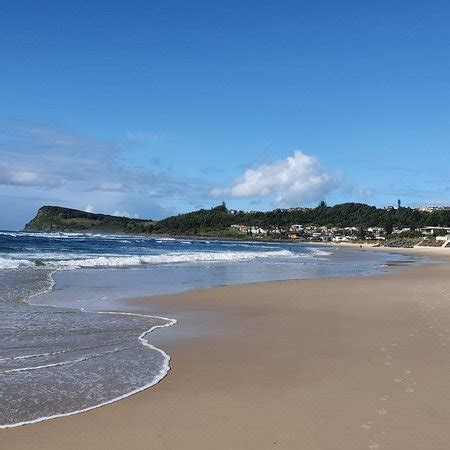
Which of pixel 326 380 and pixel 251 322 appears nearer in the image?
pixel 326 380

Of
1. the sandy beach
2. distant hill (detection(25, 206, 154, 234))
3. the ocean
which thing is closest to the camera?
the sandy beach

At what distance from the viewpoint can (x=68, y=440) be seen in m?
4.46

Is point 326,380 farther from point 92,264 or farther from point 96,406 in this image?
point 92,264

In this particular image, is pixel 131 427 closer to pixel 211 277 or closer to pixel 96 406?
pixel 96 406

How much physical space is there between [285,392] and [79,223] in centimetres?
18141

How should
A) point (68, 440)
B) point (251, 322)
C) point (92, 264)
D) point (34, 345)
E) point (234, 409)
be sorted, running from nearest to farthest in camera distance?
point (68, 440) → point (234, 409) → point (34, 345) → point (251, 322) → point (92, 264)

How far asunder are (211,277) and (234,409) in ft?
58.3

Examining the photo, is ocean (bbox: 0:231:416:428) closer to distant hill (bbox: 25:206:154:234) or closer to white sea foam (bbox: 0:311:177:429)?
white sea foam (bbox: 0:311:177:429)

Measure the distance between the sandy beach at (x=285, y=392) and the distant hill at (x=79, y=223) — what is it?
172738mm

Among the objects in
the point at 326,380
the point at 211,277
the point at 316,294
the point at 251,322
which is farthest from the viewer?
the point at 211,277

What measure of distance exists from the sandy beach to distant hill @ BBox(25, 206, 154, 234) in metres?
173

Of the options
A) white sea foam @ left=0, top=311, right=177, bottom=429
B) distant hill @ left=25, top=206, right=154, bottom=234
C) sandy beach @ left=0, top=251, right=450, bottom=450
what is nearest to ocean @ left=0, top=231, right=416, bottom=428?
white sea foam @ left=0, top=311, right=177, bottom=429

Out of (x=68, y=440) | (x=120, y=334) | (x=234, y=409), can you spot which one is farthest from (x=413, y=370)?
(x=120, y=334)

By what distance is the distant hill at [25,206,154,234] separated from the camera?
594ft
